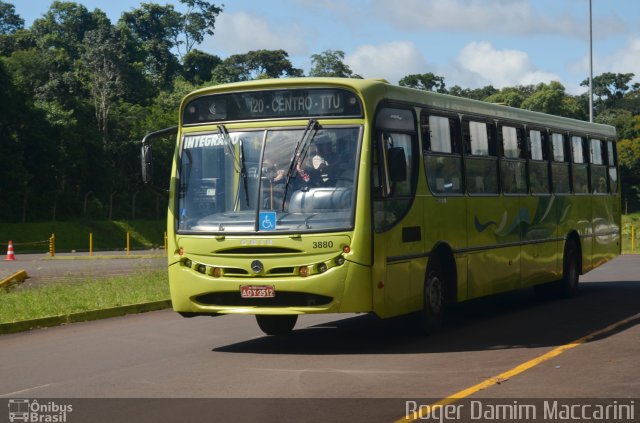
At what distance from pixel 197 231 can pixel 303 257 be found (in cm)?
142

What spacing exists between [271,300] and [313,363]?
1.14 m

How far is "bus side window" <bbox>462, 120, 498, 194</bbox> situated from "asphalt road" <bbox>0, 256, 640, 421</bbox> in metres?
1.94

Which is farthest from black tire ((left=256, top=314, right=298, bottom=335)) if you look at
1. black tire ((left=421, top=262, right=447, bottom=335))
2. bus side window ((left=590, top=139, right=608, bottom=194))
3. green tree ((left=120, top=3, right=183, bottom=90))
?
green tree ((left=120, top=3, right=183, bottom=90))

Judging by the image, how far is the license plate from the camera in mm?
12742

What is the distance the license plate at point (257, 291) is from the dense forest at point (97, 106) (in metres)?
55.3

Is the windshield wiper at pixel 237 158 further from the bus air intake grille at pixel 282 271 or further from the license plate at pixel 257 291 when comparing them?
the license plate at pixel 257 291

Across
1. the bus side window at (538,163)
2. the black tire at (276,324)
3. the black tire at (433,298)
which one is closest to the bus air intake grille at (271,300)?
the black tire at (276,324)

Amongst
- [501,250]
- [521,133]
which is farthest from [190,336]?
[521,133]

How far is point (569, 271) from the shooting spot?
20422mm

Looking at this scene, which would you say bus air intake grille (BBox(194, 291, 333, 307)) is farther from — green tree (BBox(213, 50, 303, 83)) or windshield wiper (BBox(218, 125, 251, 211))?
green tree (BBox(213, 50, 303, 83))

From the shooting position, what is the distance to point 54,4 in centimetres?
12250

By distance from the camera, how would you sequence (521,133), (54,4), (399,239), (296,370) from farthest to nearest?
(54,4) < (521,133) < (399,239) < (296,370)

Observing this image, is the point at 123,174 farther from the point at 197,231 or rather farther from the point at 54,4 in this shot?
the point at 197,231

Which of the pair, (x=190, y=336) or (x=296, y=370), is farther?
(x=190, y=336)
